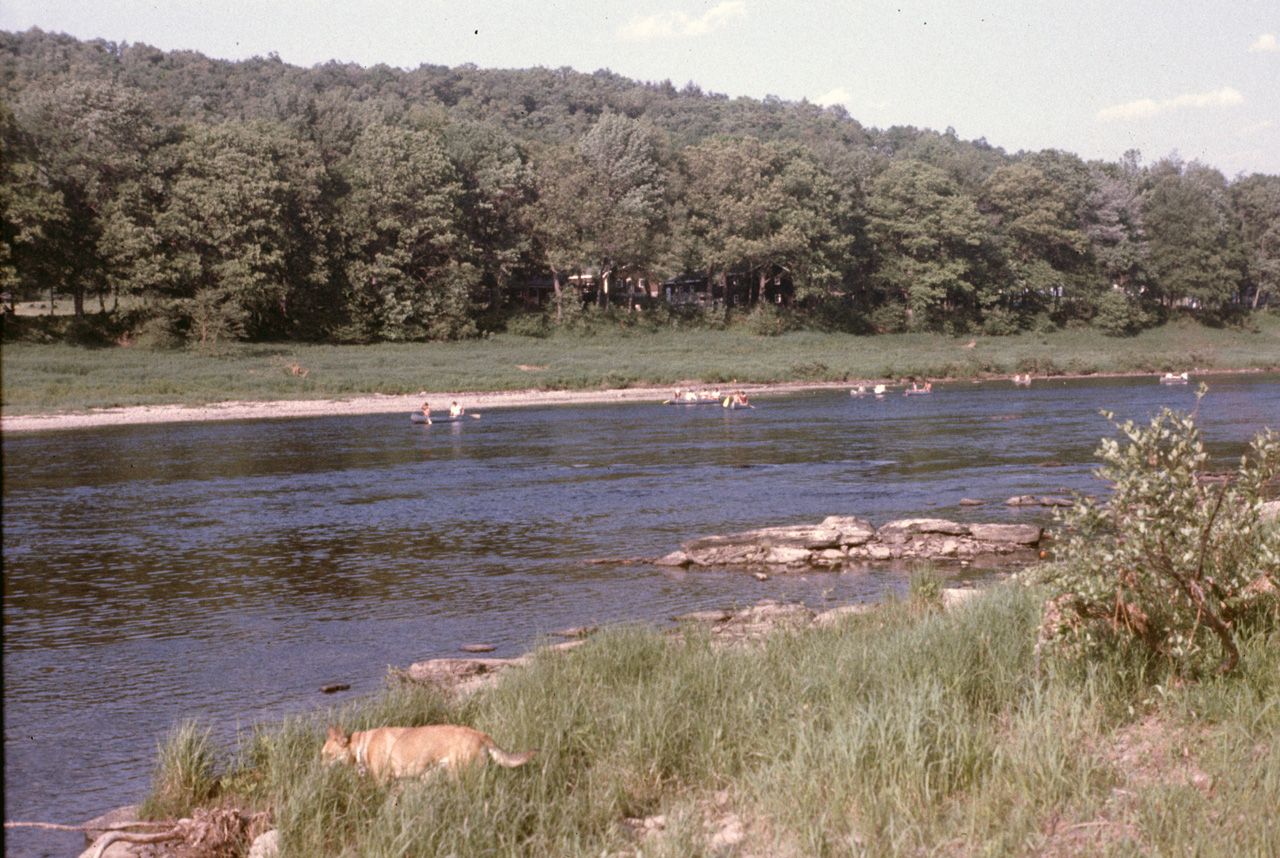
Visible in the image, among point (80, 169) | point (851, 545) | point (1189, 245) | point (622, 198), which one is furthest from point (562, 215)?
point (851, 545)

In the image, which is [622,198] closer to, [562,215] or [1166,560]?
[562,215]

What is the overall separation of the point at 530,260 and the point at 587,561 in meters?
77.8

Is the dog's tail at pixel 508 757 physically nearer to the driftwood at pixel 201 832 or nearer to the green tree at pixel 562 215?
the driftwood at pixel 201 832

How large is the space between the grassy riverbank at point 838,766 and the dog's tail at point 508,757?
83 millimetres

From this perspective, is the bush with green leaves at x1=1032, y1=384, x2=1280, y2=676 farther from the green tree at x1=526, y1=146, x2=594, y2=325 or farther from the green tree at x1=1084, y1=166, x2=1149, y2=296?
the green tree at x1=1084, y1=166, x2=1149, y2=296

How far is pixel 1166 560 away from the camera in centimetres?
737

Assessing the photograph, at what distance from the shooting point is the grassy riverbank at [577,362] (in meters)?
57.4

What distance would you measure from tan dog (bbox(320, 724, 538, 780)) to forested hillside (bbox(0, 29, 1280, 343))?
56315mm

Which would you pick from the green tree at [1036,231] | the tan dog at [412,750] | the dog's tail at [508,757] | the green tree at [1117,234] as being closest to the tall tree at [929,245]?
the green tree at [1036,231]

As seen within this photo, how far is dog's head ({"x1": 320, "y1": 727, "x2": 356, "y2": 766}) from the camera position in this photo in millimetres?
7484

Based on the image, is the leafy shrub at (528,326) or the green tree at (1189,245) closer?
the leafy shrub at (528,326)

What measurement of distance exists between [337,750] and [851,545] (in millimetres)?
12047

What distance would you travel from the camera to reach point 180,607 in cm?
1625

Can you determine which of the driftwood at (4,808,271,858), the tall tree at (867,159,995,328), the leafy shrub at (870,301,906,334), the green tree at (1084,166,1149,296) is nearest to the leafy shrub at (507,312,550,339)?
the leafy shrub at (870,301,906,334)
